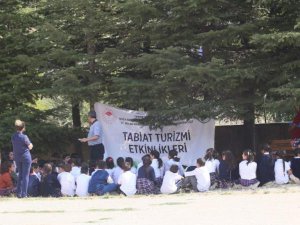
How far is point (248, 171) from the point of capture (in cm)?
1571

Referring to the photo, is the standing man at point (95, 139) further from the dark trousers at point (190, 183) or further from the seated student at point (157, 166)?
the dark trousers at point (190, 183)

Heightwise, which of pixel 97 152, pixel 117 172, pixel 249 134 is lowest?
pixel 117 172

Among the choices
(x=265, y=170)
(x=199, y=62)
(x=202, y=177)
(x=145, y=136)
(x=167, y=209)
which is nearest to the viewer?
(x=167, y=209)

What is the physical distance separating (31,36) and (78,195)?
7.06 metres

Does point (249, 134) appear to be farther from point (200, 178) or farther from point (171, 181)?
point (171, 181)

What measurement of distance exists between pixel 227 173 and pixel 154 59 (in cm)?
376

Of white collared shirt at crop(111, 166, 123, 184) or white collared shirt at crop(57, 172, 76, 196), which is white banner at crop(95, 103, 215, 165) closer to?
white collared shirt at crop(111, 166, 123, 184)

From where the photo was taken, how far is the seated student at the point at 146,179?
15.2 meters

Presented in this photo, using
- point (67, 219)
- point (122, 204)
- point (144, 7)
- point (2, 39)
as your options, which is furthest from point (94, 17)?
point (67, 219)

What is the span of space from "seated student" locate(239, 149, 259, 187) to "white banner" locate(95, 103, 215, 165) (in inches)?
98.5

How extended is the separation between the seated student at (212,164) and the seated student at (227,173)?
130mm

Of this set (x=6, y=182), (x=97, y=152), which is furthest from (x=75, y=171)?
(x=6, y=182)

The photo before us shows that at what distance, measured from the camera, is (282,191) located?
14.1 meters

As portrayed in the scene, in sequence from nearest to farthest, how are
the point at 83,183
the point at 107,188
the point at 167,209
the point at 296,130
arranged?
the point at 167,209 → the point at 107,188 → the point at 83,183 → the point at 296,130
